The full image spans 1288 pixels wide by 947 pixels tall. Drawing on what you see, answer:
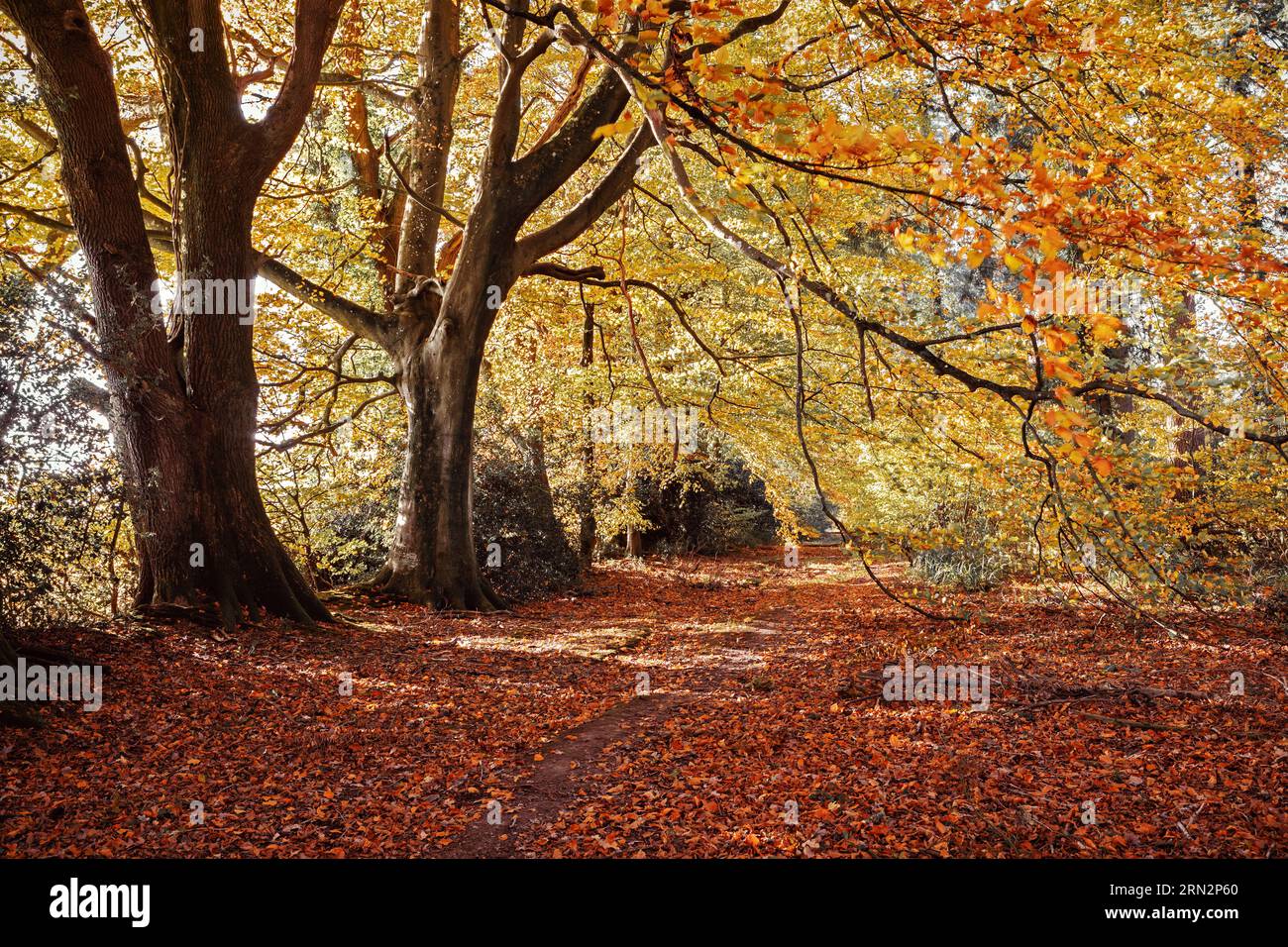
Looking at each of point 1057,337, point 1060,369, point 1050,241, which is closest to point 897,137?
point 1050,241

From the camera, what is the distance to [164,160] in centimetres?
1064

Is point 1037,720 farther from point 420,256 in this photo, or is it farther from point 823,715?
point 420,256

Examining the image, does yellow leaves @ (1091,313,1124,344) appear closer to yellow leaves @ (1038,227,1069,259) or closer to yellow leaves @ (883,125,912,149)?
yellow leaves @ (1038,227,1069,259)

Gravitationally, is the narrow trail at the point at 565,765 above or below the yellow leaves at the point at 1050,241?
below

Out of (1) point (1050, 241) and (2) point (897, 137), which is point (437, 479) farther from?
(1) point (1050, 241)

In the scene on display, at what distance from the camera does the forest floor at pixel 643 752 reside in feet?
12.7

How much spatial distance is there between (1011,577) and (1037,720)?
8579mm

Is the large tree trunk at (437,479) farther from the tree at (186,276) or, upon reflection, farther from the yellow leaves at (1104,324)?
the yellow leaves at (1104,324)

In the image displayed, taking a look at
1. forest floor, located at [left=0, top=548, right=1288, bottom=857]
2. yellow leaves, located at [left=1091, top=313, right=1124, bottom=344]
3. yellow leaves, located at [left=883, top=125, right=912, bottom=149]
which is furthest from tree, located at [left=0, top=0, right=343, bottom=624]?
yellow leaves, located at [left=1091, top=313, right=1124, bottom=344]

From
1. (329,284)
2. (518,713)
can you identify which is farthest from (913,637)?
(329,284)

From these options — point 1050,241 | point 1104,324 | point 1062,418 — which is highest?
point 1050,241

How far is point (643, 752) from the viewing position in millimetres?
5434

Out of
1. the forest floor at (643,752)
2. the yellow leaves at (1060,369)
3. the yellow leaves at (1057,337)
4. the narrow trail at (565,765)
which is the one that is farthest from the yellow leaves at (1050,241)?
the narrow trail at (565,765)
